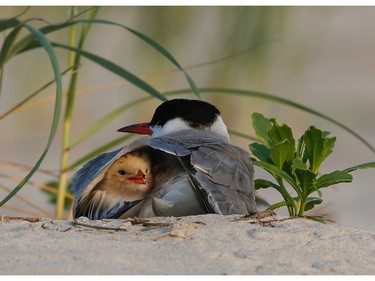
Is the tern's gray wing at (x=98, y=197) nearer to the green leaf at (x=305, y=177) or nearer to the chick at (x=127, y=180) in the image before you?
the chick at (x=127, y=180)

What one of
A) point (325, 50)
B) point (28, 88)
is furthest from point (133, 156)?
point (325, 50)

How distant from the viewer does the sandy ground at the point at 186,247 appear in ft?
9.34

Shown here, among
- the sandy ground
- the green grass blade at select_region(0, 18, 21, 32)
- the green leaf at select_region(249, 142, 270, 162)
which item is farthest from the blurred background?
the sandy ground

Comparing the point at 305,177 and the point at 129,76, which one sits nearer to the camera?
the point at 305,177

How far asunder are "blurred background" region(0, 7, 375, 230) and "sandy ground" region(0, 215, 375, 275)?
8.74ft

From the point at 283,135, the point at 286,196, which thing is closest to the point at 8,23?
the point at 283,135

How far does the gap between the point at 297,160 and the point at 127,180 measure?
614mm

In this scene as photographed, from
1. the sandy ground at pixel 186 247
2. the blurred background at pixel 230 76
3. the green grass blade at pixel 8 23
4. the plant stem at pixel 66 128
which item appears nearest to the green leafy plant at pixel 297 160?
the sandy ground at pixel 186 247

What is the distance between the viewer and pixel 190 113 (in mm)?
4527

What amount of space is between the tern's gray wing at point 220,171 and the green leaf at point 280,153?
6.0 inches

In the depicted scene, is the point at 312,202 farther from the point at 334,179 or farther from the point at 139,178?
the point at 139,178

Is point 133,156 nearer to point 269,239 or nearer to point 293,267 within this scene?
point 269,239

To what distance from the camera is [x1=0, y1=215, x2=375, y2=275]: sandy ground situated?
285 cm

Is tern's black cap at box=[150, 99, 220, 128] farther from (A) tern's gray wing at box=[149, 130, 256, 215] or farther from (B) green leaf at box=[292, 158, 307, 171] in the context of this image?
(B) green leaf at box=[292, 158, 307, 171]
